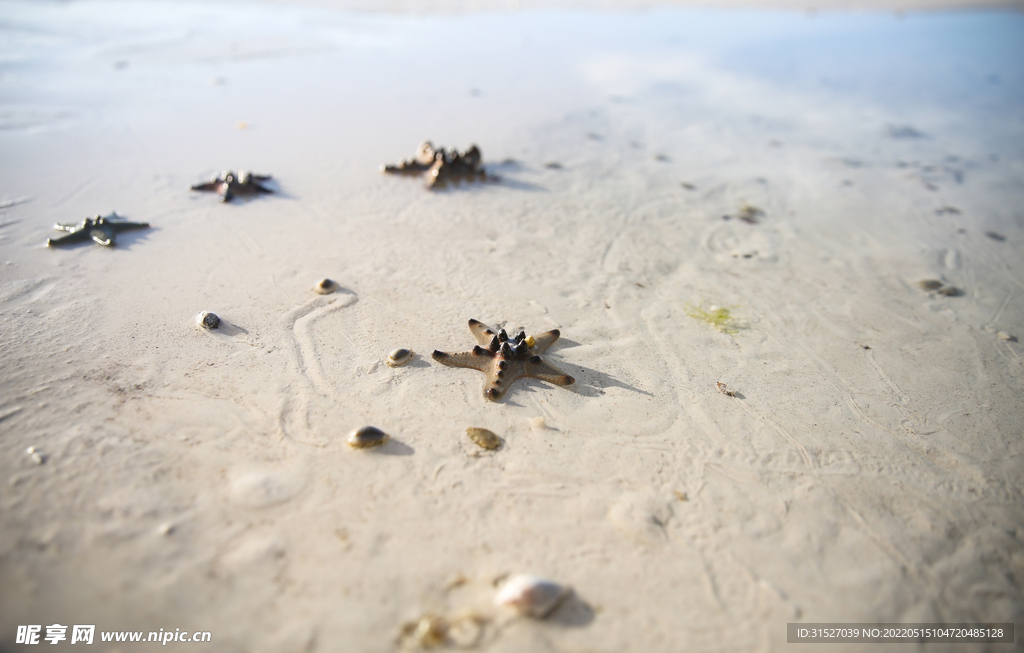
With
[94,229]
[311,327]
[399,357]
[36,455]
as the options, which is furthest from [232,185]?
[36,455]

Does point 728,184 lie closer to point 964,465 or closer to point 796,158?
point 796,158

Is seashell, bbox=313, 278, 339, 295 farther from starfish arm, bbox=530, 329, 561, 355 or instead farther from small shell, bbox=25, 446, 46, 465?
small shell, bbox=25, 446, 46, 465

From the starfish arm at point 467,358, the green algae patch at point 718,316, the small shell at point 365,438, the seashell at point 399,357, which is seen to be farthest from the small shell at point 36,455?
the green algae patch at point 718,316

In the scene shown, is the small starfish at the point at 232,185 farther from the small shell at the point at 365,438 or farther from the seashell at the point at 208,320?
the small shell at the point at 365,438

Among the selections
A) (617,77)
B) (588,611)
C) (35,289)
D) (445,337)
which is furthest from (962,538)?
(617,77)

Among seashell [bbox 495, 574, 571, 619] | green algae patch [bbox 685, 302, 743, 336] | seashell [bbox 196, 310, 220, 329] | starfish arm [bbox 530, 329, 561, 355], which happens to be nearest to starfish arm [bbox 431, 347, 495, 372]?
starfish arm [bbox 530, 329, 561, 355]

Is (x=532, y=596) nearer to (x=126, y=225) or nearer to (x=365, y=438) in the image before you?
(x=365, y=438)

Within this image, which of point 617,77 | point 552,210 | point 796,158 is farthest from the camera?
point 617,77
